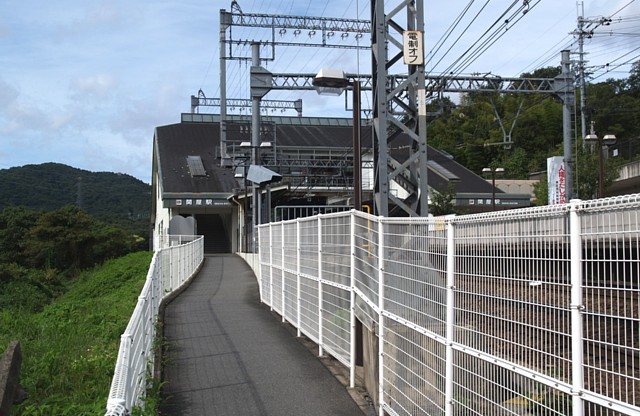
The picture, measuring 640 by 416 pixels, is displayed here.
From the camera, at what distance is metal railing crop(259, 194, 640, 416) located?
2635 millimetres

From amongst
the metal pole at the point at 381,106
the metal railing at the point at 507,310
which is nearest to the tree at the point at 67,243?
the metal pole at the point at 381,106

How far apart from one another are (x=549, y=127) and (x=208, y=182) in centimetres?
3777

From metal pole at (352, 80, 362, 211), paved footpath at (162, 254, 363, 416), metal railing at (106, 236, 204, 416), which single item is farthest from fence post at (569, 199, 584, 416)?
metal pole at (352, 80, 362, 211)

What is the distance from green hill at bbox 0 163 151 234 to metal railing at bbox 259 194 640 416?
8742 cm

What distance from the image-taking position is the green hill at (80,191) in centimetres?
9644

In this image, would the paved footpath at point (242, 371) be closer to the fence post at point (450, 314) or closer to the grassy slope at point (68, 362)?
the grassy slope at point (68, 362)

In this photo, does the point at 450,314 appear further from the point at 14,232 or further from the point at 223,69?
the point at 14,232

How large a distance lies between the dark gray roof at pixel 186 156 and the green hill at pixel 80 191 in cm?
3493

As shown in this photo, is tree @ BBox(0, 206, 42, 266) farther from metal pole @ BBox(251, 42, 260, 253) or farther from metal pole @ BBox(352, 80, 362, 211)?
metal pole @ BBox(352, 80, 362, 211)

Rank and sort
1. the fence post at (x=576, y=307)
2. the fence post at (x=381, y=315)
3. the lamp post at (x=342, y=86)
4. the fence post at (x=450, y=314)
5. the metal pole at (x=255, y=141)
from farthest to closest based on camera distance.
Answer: the metal pole at (x=255, y=141)
the lamp post at (x=342, y=86)
the fence post at (x=381, y=315)
the fence post at (x=450, y=314)
the fence post at (x=576, y=307)

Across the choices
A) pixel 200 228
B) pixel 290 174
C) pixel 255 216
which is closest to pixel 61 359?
pixel 255 216

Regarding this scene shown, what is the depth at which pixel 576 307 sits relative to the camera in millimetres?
2820

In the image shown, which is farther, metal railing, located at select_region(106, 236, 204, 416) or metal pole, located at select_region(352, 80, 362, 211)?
metal pole, located at select_region(352, 80, 362, 211)

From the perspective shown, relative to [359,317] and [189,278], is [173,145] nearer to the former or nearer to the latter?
[189,278]
